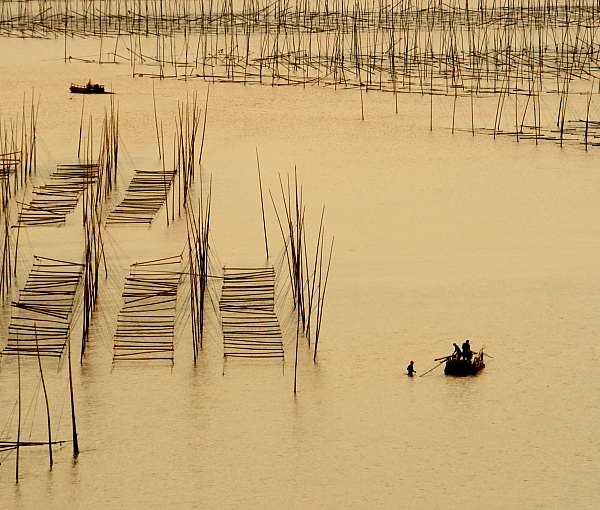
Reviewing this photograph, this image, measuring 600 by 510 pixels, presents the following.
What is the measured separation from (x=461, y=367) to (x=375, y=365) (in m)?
→ 0.50

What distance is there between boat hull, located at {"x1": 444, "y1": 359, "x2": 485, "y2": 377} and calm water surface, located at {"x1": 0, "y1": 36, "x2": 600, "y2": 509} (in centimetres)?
5

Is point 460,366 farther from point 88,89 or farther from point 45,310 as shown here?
point 88,89

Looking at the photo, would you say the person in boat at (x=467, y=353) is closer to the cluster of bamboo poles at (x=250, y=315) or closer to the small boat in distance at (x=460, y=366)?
the small boat in distance at (x=460, y=366)

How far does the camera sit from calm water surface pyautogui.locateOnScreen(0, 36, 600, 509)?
17.8ft

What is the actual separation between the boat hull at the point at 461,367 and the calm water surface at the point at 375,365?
50 mm

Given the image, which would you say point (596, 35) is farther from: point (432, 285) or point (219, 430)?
point (219, 430)

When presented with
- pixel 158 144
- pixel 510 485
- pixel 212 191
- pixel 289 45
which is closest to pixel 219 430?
pixel 510 485

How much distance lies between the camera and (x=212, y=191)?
31.7ft

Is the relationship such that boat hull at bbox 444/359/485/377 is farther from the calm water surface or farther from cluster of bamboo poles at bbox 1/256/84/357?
cluster of bamboo poles at bbox 1/256/84/357

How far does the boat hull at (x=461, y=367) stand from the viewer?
6.40 metres

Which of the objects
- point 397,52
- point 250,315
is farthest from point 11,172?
point 397,52

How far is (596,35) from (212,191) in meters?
8.01

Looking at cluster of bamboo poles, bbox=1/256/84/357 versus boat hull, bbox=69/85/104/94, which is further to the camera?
boat hull, bbox=69/85/104/94

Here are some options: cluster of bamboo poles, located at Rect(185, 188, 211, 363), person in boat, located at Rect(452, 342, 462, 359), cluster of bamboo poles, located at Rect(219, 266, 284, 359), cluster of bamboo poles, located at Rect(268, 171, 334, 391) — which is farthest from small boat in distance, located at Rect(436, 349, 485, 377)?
cluster of bamboo poles, located at Rect(185, 188, 211, 363)
